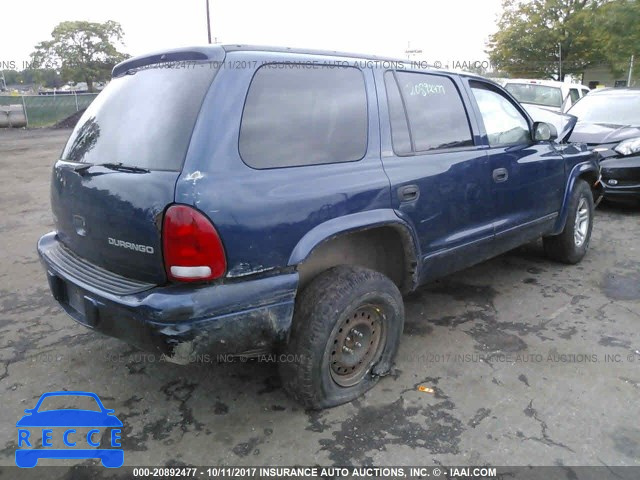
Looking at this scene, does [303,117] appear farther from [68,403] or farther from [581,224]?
[581,224]

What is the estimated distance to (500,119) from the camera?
3883mm

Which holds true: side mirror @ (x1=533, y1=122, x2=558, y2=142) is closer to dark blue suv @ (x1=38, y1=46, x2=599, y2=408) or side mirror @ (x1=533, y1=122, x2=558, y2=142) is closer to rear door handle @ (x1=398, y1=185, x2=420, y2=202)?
dark blue suv @ (x1=38, y1=46, x2=599, y2=408)

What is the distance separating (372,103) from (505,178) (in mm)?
1387

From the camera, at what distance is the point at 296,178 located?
2.43 meters

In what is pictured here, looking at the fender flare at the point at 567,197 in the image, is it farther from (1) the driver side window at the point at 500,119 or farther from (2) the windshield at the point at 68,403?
(2) the windshield at the point at 68,403

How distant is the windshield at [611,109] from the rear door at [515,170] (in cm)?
411

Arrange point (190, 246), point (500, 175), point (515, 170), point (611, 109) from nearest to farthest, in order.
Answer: point (190, 246), point (500, 175), point (515, 170), point (611, 109)

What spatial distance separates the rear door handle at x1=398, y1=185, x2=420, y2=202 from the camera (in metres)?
2.88

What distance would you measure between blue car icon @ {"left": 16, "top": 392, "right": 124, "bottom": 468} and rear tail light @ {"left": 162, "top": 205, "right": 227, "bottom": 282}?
38.1 inches

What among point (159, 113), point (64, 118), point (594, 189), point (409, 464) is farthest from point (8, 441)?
point (64, 118)

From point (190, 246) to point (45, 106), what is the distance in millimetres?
26748

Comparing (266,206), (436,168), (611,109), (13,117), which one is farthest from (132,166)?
(13,117)

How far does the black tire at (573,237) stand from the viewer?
4.65 meters

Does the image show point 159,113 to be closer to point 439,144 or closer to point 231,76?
point 231,76
